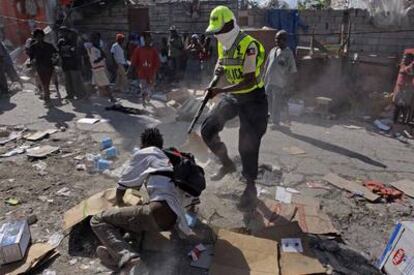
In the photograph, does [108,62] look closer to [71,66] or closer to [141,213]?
[71,66]

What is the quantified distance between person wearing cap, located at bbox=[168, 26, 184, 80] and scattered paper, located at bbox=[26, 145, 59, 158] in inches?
240

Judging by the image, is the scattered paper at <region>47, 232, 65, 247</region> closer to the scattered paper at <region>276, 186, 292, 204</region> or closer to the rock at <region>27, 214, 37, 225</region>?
the rock at <region>27, 214, 37, 225</region>

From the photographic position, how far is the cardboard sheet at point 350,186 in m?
4.50

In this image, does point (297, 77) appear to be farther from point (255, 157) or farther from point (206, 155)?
point (255, 157)

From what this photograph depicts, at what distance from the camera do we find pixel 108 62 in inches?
483

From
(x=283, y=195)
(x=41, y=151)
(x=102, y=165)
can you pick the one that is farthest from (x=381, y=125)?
(x=41, y=151)

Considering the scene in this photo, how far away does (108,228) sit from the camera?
3182mm

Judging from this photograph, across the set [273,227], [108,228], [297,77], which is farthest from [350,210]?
[297,77]

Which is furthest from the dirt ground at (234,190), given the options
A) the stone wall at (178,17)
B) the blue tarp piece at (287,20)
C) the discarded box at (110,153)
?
the stone wall at (178,17)

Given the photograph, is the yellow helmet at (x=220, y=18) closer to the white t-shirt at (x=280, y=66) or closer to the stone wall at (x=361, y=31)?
the white t-shirt at (x=280, y=66)

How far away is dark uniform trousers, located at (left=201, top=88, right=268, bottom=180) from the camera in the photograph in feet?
12.8

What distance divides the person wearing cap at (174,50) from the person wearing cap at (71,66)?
282 cm

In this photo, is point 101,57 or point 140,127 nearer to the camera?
point 140,127

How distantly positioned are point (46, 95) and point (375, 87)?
7.74m
